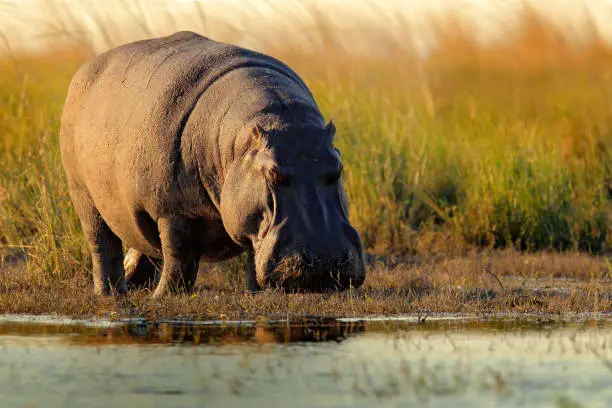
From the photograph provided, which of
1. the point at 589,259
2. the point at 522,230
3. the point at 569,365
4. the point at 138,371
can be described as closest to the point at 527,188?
the point at 522,230

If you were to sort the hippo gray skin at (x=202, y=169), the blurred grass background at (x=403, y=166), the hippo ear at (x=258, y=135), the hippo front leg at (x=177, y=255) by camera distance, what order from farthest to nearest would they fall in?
the blurred grass background at (x=403, y=166) < the hippo front leg at (x=177, y=255) < the hippo ear at (x=258, y=135) < the hippo gray skin at (x=202, y=169)

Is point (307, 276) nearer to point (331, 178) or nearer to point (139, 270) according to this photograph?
point (331, 178)

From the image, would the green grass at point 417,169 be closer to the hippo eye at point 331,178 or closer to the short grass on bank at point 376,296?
the short grass on bank at point 376,296

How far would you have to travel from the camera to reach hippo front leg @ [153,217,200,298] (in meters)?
7.32

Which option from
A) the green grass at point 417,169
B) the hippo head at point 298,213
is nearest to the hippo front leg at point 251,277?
the hippo head at point 298,213

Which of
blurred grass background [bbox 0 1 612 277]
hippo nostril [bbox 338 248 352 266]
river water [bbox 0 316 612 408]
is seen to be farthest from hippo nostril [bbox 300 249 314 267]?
blurred grass background [bbox 0 1 612 277]

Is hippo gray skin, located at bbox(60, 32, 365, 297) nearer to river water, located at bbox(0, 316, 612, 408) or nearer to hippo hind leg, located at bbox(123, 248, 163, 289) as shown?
hippo hind leg, located at bbox(123, 248, 163, 289)

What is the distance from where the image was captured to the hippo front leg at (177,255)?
7.32 m

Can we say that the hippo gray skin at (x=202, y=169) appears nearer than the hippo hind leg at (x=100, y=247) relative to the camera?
Yes

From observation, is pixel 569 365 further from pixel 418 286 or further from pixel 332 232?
pixel 418 286

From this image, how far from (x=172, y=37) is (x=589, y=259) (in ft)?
12.0

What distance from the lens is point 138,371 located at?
16.6 ft

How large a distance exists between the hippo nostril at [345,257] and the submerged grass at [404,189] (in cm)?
60

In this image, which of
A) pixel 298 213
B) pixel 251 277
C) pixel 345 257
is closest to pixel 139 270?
pixel 251 277
